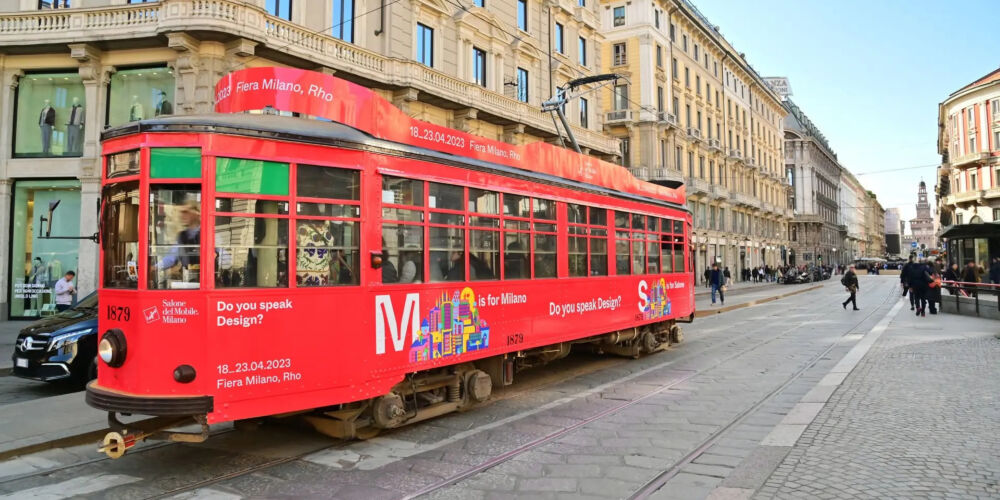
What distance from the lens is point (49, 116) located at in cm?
1708

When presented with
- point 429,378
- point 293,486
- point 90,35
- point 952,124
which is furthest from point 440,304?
point 952,124

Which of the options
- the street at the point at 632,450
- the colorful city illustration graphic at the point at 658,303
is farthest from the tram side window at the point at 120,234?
the colorful city illustration graphic at the point at 658,303

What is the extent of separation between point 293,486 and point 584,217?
547cm

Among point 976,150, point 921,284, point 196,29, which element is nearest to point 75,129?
point 196,29

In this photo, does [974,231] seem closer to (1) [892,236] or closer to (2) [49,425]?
(2) [49,425]

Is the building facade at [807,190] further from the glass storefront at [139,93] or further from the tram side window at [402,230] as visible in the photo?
the tram side window at [402,230]

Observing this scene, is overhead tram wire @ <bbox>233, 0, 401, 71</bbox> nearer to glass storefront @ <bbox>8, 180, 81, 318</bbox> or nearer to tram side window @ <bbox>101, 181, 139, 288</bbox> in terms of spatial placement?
glass storefront @ <bbox>8, 180, 81, 318</bbox>

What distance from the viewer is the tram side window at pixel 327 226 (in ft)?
16.8

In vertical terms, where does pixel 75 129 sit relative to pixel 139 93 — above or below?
below

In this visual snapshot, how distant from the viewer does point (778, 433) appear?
575cm

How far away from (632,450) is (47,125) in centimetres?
1899

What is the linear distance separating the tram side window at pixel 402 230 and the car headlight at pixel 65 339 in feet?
18.2

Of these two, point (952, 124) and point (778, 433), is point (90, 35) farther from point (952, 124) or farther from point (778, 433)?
point (952, 124)

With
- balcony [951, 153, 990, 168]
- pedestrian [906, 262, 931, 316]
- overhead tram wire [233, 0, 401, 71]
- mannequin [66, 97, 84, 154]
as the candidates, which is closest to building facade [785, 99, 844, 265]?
balcony [951, 153, 990, 168]
